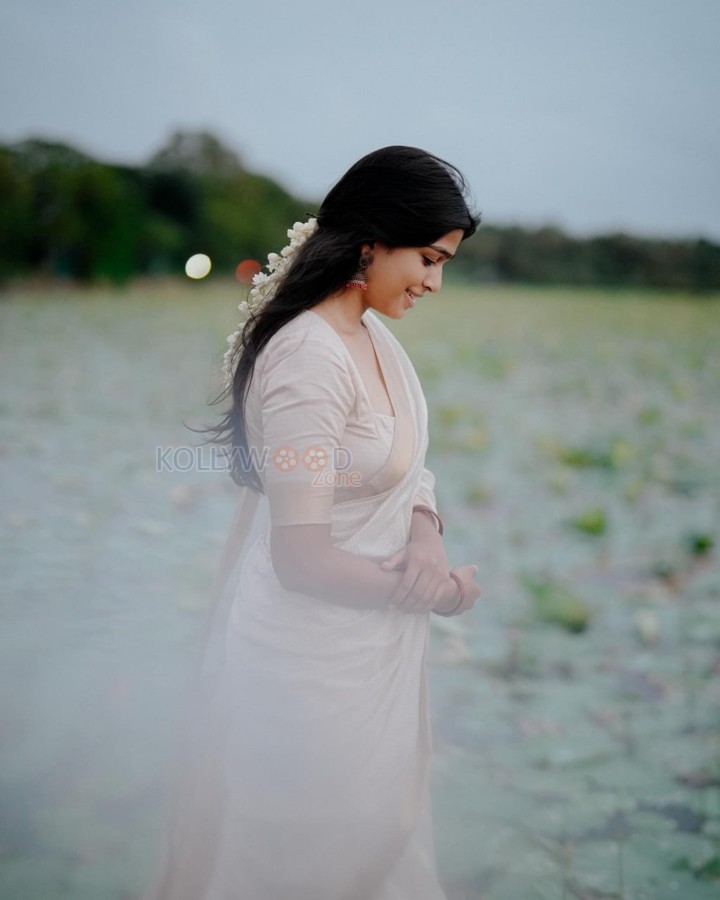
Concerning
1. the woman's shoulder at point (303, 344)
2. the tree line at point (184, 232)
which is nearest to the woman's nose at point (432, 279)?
A: the woman's shoulder at point (303, 344)

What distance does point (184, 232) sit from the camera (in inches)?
500

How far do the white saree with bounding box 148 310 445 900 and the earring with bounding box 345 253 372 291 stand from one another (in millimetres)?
67

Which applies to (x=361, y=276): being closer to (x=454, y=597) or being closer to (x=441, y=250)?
(x=441, y=250)

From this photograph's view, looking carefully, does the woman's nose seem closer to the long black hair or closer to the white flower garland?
the long black hair

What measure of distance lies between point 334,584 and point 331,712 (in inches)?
7.0

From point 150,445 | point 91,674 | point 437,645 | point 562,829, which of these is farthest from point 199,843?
point 150,445

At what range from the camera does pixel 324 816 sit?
3.21ft

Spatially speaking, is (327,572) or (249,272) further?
(249,272)

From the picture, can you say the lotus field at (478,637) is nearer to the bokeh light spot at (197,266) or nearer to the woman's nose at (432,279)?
the bokeh light spot at (197,266)

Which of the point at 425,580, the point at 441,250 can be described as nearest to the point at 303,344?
the point at 441,250

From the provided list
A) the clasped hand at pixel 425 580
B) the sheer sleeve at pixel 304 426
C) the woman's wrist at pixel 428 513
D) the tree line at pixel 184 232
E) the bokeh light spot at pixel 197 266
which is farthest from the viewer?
the tree line at pixel 184 232

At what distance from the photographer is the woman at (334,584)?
0.89 meters

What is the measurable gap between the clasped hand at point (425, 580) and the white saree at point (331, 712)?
1.4 inches

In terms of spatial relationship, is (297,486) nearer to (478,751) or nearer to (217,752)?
(217,752)
